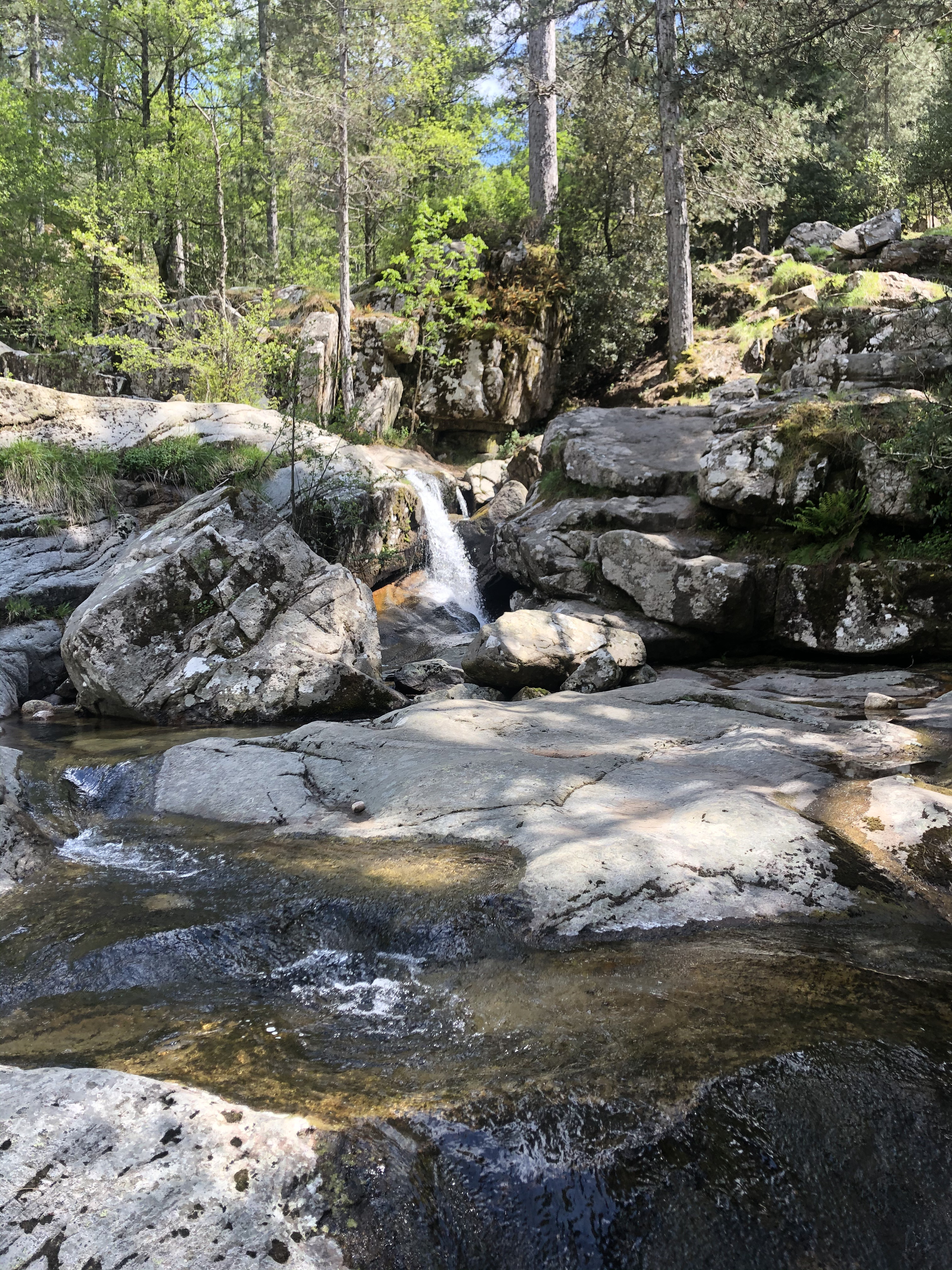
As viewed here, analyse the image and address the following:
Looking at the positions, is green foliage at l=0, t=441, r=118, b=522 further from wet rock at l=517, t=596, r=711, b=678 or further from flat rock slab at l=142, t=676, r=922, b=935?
wet rock at l=517, t=596, r=711, b=678

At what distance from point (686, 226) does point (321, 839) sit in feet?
57.9

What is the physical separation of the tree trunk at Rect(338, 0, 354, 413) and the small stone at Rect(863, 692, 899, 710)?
41.0 ft

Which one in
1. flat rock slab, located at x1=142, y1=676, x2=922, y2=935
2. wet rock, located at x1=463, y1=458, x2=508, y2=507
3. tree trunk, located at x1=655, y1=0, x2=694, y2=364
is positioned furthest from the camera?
wet rock, located at x1=463, y1=458, x2=508, y2=507

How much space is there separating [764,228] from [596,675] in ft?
73.5

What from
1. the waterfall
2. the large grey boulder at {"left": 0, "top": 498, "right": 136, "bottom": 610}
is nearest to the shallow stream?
the large grey boulder at {"left": 0, "top": 498, "right": 136, "bottom": 610}

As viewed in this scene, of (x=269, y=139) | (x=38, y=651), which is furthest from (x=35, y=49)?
(x=38, y=651)

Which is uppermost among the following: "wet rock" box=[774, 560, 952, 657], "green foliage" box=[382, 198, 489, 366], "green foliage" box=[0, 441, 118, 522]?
"green foliage" box=[382, 198, 489, 366]

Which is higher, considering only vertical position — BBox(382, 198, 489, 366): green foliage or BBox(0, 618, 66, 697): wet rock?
BBox(382, 198, 489, 366): green foliage

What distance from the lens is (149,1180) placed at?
6.82ft

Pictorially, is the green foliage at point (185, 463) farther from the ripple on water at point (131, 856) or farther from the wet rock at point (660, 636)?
the ripple on water at point (131, 856)

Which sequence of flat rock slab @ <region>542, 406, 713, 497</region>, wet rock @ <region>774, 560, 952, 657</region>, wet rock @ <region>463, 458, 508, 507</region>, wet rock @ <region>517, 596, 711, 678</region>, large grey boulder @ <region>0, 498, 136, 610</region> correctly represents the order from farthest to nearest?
wet rock @ <region>463, 458, 508, 507</region> < flat rock slab @ <region>542, 406, 713, 497</region> < large grey boulder @ <region>0, 498, 136, 610</region> < wet rock @ <region>517, 596, 711, 678</region> < wet rock @ <region>774, 560, 952, 657</region>

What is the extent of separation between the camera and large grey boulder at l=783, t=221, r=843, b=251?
20.0 m

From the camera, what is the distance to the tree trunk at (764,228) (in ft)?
79.4

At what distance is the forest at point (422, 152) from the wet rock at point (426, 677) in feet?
27.1
